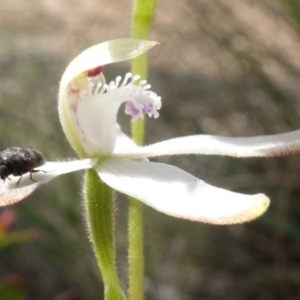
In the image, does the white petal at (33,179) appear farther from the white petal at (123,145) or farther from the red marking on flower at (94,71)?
the red marking on flower at (94,71)

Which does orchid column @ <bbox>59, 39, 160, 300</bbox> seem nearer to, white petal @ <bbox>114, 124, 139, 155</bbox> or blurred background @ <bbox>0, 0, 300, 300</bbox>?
white petal @ <bbox>114, 124, 139, 155</bbox>

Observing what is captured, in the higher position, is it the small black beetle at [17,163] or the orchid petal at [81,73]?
the orchid petal at [81,73]

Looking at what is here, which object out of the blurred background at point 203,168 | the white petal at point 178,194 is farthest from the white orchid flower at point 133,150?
the blurred background at point 203,168

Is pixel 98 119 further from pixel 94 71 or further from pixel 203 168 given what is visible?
pixel 203 168

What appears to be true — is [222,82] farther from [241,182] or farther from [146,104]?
[146,104]

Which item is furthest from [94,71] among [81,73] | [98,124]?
[98,124]

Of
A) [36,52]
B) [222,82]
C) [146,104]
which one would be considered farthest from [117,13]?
[146,104]

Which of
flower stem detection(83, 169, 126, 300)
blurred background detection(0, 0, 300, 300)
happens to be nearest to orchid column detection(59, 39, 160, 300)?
flower stem detection(83, 169, 126, 300)
